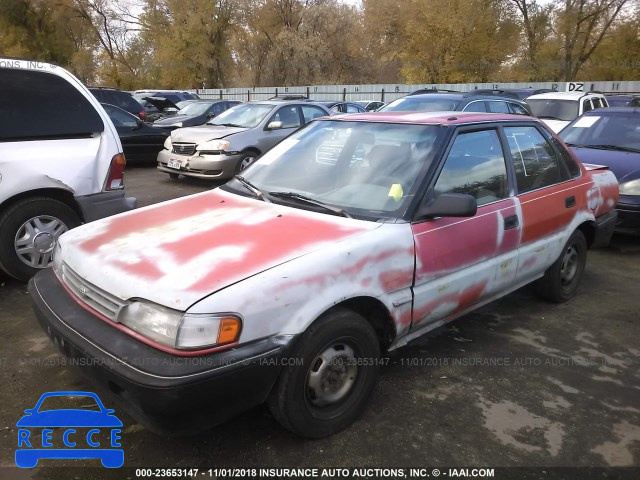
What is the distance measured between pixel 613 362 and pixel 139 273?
318 cm

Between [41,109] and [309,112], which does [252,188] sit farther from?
[309,112]

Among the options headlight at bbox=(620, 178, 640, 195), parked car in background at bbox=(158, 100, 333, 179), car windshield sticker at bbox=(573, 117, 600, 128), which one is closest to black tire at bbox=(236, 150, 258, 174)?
parked car in background at bbox=(158, 100, 333, 179)

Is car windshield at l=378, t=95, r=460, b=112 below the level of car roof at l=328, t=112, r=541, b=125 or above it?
above

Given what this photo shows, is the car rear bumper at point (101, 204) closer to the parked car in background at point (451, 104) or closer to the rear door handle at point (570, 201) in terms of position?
the rear door handle at point (570, 201)

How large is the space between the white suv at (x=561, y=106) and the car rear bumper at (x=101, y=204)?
9921 mm

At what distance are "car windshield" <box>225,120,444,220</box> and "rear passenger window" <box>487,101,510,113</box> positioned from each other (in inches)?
278

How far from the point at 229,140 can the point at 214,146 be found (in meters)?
0.30

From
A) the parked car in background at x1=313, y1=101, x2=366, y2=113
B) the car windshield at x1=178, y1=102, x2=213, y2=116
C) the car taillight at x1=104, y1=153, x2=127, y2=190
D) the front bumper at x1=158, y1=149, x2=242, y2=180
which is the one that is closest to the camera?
the car taillight at x1=104, y1=153, x2=127, y2=190

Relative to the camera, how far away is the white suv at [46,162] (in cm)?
435

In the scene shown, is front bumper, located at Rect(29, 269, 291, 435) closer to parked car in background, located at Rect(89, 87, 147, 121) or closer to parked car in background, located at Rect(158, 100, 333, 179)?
parked car in background, located at Rect(158, 100, 333, 179)

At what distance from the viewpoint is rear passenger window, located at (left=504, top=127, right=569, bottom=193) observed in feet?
12.3

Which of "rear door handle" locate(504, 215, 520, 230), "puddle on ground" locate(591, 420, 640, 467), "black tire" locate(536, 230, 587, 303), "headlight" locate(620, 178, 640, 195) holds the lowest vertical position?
"puddle on ground" locate(591, 420, 640, 467)

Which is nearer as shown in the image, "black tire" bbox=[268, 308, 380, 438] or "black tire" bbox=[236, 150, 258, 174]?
"black tire" bbox=[268, 308, 380, 438]

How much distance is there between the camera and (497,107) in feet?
33.0
